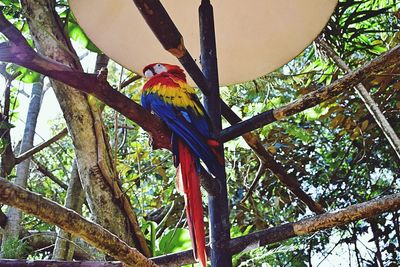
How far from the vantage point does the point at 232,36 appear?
3.26 feet

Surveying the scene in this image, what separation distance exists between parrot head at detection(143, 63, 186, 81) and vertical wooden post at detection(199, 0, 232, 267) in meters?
0.15

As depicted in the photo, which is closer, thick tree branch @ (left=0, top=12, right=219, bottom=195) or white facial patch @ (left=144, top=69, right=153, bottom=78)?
thick tree branch @ (left=0, top=12, right=219, bottom=195)

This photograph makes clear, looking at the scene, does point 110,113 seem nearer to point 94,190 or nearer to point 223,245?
point 94,190

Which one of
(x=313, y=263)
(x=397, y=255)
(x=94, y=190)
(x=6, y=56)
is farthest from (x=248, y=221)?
(x=6, y=56)

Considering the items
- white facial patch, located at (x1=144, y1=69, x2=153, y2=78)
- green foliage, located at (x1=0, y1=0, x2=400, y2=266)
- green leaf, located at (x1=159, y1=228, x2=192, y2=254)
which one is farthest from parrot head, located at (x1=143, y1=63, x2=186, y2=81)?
green foliage, located at (x1=0, y1=0, x2=400, y2=266)

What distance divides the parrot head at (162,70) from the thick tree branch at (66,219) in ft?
1.45

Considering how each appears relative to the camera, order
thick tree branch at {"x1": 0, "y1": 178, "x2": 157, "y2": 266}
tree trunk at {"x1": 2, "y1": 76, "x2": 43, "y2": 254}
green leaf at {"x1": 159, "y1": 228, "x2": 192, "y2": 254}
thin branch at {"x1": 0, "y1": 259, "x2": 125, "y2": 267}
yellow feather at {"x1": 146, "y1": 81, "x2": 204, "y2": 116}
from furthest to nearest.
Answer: tree trunk at {"x1": 2, "y1": 76, "x2": 43, "y2": 254} < green leaf at {"x1": 159, "y1": 228, "x2": 192, "y2": 254} < yellow feather at {"x1": 146, "y1": 81, "x2": 204, "y2": 116} < thin branch at {"x1": 0, "y1": 259, "x2": 125, "y2": 267} < thick tree branch at {"x1": 0, "y1": 178, "x2": 157, "y2": 266}

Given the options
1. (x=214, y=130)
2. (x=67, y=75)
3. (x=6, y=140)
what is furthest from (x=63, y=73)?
(x=6, y=140)

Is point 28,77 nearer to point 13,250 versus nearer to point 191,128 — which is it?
point 13,250

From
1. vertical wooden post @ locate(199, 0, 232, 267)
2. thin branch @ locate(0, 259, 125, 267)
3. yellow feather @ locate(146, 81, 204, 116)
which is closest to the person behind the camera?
thin branch @ locate(0, 259, 125, 267)

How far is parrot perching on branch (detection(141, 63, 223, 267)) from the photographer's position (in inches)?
Answer: 24.1

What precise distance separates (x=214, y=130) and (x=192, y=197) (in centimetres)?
11

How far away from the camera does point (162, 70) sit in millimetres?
922

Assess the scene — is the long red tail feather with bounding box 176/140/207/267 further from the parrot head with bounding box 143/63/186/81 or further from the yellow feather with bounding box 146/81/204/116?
the parrot head with bounding box 143/63/186/81
